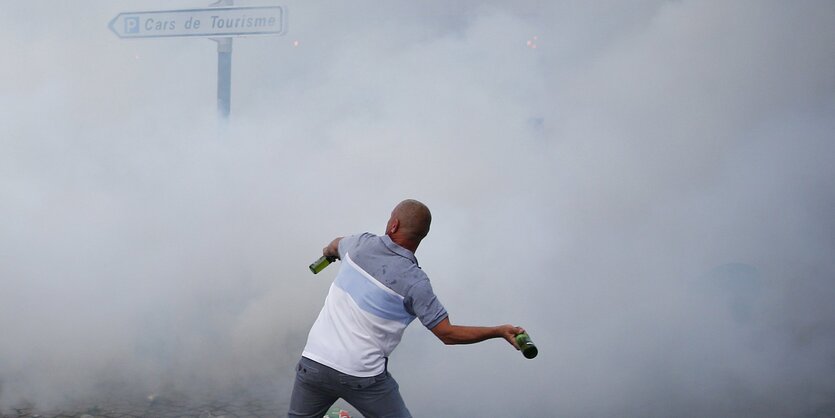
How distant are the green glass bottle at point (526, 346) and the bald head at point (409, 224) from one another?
0.48 metres

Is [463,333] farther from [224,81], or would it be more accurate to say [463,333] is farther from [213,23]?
[224,81]

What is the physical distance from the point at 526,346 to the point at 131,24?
A: 15.6ft

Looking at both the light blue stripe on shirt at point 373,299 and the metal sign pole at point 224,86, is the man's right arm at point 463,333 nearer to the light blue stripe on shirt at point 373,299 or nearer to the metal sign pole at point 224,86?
the light blue stripe on shirt at point 373,299

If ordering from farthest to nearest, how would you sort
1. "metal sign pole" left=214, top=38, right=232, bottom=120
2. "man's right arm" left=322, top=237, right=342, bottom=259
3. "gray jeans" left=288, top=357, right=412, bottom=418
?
"metal sign pole" left=214, top=38, right=232, bottom=120 < "man's right arm" left=322, top=237, right=342, bottom=259 < "gray jeans" left=288, top=357, right=412, bottom=418

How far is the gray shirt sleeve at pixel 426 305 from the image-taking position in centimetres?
256

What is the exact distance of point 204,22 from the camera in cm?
583

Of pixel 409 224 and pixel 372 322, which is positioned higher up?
pixel 409 224

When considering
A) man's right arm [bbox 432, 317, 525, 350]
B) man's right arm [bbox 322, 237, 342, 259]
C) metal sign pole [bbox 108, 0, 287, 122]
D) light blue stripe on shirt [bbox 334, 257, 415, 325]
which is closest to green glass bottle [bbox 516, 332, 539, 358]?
man's right arm [bbox 432, 317, 525, 350]

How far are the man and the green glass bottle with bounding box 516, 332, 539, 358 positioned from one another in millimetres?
142

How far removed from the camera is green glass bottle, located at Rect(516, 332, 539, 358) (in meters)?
2.36

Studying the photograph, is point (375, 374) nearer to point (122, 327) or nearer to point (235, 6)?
point (122, 327)

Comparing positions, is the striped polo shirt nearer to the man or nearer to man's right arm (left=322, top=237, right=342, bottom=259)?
the man

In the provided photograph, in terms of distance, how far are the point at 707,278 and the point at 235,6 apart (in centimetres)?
366

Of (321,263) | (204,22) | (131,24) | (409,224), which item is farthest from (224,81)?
(409,224)
